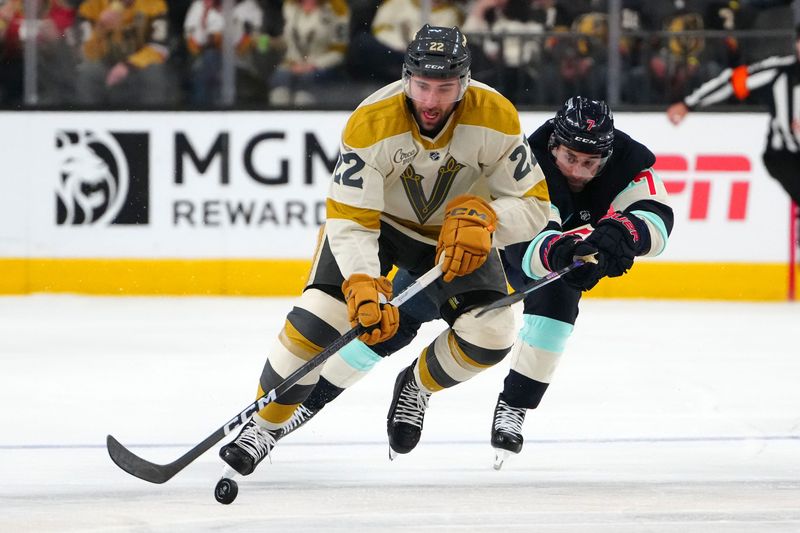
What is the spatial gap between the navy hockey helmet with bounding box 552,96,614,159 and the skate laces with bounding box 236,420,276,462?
1.06 metres

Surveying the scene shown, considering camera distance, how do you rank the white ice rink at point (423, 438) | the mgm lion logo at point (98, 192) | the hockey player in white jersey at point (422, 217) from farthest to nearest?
the mgm lion logo at point (98, 192)
the hockey player in white jersey at point (422, 217)
the white ice rink at point (423, 438)

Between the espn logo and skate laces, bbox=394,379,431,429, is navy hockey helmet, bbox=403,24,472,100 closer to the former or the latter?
skate laces, bbox=394,379,431,429

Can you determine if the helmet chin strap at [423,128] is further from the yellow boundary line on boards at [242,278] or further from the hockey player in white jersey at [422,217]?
the yellow boundary line on boards at [242,278]

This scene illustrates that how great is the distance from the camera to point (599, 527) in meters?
2.94

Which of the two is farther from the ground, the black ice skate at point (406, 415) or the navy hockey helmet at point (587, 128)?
the navy hockey helmet at point (587, 128)

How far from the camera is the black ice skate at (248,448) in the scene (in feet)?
10.3

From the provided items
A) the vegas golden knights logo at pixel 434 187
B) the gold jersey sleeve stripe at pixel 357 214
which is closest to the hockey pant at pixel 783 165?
the vegas golden knights logo at pixel 434 187

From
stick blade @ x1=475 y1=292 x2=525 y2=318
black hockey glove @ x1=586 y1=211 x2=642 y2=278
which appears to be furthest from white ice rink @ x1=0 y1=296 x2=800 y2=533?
black hockey glove @ x1=586 y1=211 x2=642 y2=278

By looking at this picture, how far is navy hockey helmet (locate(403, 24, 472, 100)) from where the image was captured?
3094 mm

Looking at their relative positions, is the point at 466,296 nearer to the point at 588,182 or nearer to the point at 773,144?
the point at 588,182

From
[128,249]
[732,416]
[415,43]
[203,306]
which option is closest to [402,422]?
[415,43]

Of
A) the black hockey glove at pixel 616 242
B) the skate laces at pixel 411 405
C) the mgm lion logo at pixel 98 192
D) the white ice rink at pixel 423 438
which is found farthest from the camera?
the mgm lion logo at pixel 98 192

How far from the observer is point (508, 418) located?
11.8ft

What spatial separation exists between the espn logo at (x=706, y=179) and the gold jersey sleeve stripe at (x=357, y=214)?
4.11m
